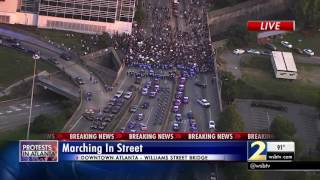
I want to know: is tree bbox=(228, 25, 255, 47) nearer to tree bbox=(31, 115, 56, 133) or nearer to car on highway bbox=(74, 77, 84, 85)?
car on highway bbox=(74, 77, 84, 85)

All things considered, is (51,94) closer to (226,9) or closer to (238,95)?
(238,95)

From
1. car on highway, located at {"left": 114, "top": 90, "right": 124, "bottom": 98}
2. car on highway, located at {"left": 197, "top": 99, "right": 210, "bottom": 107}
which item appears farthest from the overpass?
car on highway, located at {"left": 197, "top": 99, "right": 210, "bottom": 107}

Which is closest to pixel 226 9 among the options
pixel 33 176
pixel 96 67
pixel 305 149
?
pixel 96 67

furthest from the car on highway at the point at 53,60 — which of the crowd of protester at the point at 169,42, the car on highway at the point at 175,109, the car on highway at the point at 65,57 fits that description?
the car on highway at the point at 175,109

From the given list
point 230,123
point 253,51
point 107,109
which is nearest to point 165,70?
point 107,109

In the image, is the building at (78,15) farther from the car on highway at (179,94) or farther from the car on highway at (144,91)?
the car on highway at (179,94)

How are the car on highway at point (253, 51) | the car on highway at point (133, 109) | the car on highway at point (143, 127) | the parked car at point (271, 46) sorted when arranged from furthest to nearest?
the parked car at point (271, 46)
the car on highway at point (253, 51)
the car on highway at point (133, 109)
the car on highway at point (143, 127)

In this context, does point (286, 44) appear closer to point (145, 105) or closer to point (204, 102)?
point (204, 102)
